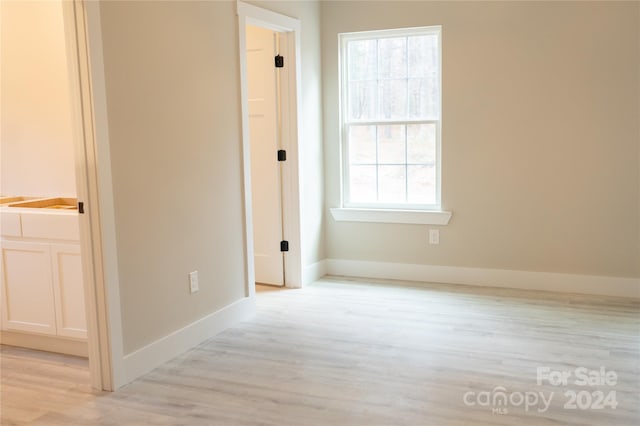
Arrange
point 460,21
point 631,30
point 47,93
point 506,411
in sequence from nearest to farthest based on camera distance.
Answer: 1. point 506,411
2. point 47,93
3. point 631,30
4. point 460,21

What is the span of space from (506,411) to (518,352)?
2.43ft

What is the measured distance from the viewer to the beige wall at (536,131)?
14.1ft

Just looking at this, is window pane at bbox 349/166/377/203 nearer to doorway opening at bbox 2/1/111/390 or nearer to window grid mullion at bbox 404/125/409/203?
window grid mullion at bbox 404/125/409/203

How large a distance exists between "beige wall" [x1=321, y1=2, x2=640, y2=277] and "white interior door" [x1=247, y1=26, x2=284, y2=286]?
0.80m

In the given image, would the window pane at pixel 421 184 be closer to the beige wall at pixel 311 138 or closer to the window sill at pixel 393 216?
the window sill at pixel 393 216

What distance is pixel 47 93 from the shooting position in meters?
3.81

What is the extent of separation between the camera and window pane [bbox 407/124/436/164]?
486 centimetres

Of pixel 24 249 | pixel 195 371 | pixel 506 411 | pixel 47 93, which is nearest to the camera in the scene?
pixel 506 411

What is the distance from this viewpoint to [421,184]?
16.2ft

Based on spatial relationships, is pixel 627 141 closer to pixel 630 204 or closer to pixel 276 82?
pixel 630 204

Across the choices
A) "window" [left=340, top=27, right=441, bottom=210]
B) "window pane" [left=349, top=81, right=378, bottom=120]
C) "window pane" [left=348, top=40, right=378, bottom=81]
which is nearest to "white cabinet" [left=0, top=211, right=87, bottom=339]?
"window" [left=340, top=27, right=441, bottom=210]

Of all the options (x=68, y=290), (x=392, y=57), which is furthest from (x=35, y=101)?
(x=392, y=57)

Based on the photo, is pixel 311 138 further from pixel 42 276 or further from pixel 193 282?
pixel 42 276

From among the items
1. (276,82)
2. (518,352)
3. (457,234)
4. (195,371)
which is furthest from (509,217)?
(195,371)
